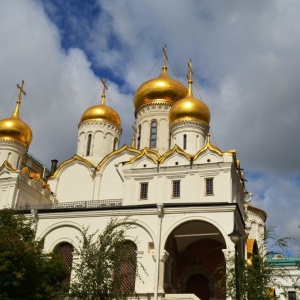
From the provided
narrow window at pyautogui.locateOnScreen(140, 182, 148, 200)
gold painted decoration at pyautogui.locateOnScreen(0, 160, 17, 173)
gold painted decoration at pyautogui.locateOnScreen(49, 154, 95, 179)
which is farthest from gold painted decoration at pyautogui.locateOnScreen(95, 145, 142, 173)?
gold painted decoration at pyautogui.locateOnScreen(0, 160, 17, 173)

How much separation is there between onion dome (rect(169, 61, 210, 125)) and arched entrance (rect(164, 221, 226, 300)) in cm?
784

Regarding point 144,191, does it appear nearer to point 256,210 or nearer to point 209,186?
point 209,186

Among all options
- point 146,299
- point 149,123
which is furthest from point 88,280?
point 149,123

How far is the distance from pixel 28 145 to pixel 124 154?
295 inches

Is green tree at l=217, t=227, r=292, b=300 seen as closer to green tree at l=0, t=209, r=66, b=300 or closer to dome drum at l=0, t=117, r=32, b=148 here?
green tree at l=0, t=209, r=66, b=300

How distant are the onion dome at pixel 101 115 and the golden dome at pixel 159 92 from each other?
1.86 meters

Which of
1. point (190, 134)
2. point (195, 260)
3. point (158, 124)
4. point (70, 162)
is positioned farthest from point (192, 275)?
point (70, 162)

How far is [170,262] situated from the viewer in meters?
25.8

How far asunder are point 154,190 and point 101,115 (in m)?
10.4

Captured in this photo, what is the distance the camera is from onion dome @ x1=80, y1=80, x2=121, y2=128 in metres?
35.2

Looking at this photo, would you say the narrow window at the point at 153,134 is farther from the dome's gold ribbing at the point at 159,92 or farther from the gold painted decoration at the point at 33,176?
the gold painted decoration at the point at 33,176

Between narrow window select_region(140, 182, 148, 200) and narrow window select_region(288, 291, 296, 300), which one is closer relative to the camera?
narrow window select_region(140, 182, 148, 200)

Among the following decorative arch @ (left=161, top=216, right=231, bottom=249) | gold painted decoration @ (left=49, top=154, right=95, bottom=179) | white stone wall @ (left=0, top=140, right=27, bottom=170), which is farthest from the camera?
white stone wall @ (left=0, top=140, right=27, bottom=170)

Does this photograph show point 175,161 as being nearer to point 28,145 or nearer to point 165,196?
point 165,196
